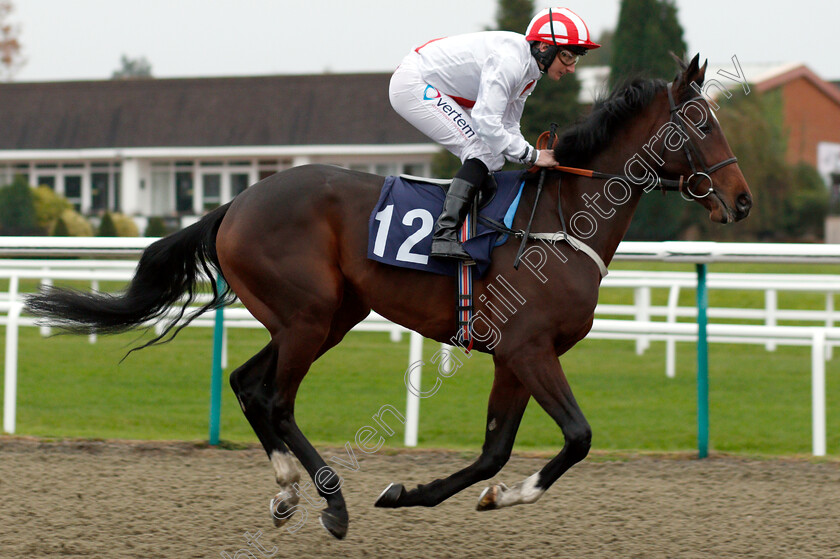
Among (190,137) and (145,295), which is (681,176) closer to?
(145,295)

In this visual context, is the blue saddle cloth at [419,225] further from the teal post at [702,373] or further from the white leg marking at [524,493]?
the teal post at [702,373]

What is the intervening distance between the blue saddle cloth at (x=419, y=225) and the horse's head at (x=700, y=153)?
0.59 m

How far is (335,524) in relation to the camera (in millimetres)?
3473

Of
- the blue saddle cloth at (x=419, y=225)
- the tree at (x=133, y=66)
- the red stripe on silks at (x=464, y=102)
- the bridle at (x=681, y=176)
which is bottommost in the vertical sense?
the blue saddle cloth at (x=419, y=225)

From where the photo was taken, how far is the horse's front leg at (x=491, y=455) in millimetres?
3570

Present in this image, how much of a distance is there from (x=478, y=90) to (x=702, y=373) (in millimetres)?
2091

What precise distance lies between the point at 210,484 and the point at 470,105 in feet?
6.49

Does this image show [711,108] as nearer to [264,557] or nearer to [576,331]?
[576,331]

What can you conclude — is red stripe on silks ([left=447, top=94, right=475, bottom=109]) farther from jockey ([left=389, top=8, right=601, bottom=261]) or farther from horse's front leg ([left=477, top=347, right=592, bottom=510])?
horse's front leg ([left=477, top=347, right=592, bottom=510])

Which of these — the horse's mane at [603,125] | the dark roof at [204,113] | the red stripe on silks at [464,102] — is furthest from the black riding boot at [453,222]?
the dark roof at [204,113]

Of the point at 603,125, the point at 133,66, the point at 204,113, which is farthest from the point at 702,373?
the point at 133,66

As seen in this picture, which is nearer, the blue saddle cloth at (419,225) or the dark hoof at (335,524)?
the dark hoof at (335,524)

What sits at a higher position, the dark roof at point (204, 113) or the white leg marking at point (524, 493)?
the dark roof at point (204, 113)

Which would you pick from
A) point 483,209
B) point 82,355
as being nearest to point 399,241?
point 483,209
